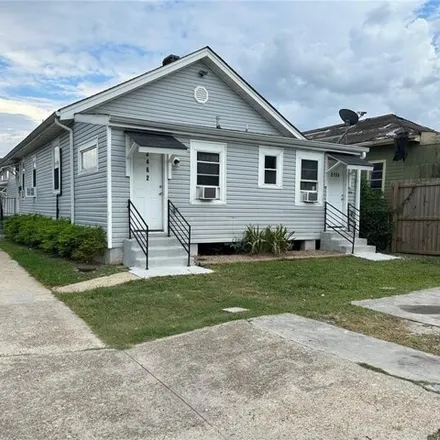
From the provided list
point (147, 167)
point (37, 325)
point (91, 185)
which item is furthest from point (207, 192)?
point (37, 325)

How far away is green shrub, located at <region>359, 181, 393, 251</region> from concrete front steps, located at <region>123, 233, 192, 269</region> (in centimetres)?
720

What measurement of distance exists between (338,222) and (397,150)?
184 inches

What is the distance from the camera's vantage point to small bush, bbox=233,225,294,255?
11.6 meters

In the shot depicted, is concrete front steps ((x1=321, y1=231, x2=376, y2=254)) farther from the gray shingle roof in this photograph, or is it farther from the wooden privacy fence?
the gray shingle roof

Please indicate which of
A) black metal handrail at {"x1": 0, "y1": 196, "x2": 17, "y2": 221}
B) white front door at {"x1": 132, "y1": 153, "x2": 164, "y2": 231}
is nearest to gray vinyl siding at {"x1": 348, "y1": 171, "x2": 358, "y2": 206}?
white front door at {"x1": 132, "y1": 153, "x2": 164, "y2": 231}

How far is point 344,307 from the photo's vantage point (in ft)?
20.3

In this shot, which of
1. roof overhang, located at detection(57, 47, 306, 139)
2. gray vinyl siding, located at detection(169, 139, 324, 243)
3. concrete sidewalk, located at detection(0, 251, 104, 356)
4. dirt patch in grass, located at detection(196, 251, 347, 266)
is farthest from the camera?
roof overhang, located at detection(57, 47, 306, 139)

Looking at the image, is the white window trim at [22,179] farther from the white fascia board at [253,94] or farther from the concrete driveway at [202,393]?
the concrete driveway at [202,393]

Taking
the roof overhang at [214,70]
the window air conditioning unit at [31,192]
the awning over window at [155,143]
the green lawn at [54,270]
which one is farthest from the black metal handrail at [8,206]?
the awning over window at [155,143]

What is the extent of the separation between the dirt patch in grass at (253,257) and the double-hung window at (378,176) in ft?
20.7

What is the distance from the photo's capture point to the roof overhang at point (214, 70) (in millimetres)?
11759

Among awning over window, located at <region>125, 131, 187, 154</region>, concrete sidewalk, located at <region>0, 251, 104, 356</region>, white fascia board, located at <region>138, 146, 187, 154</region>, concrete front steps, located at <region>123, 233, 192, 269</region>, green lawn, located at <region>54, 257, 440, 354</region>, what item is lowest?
concrete sidewalk, located at <region>0, 251, 104, 356</region>

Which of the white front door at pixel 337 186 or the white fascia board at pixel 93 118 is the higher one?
the white fascia board at pixel 93 118

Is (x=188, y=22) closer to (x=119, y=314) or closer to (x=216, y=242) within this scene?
(x=216, y=242)
